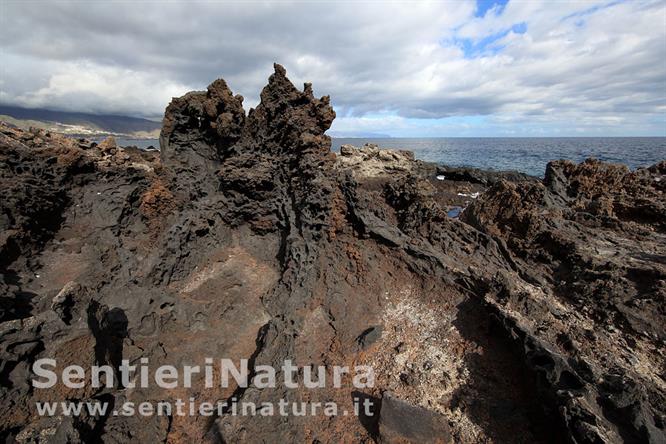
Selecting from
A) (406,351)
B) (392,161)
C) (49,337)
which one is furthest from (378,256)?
(392,161)

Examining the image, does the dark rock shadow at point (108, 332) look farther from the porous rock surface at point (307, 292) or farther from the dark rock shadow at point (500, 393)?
the dark rock shadow at point (500, 393)

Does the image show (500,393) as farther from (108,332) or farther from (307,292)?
(108,332)

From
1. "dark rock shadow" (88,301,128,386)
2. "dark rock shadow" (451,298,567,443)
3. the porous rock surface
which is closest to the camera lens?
"dark rock shadow" (451,298,567,443)

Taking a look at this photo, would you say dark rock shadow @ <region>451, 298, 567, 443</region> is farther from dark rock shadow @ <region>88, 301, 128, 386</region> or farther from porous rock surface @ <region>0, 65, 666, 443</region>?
dark rock shadow @ <region>88, 301, 128, 386</region>

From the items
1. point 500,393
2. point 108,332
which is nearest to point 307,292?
point 108,332

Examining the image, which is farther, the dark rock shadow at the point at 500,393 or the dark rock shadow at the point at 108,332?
the dark rock shadow at the point at 108,332

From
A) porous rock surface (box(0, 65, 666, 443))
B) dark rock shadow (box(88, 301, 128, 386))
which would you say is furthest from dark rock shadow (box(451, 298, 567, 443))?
dark rock shadow (box(88, 301, 128, 386))

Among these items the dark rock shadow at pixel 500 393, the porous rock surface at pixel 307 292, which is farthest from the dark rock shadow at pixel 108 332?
the dark rock shadow at pixel 500 393

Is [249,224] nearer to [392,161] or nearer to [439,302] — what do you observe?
[439,302]

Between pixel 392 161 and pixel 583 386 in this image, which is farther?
pixel 392 161
